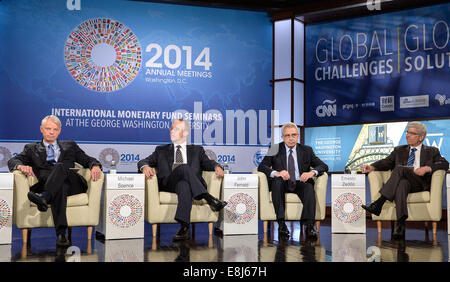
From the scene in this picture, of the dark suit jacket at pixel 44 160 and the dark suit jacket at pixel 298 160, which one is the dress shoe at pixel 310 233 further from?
the dark suit jacket at pixel 44 160

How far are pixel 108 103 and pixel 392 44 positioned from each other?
Answer: 154 inches

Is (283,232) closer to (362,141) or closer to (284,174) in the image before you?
(284,174)

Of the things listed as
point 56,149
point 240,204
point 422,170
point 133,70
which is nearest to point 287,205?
point 240,204

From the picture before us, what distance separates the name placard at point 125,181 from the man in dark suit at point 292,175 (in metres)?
1.13

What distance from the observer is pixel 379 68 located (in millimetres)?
6559

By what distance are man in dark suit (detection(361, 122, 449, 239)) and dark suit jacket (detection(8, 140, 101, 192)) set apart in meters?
2.49

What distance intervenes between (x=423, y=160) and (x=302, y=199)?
4.08ft

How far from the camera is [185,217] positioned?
392cm

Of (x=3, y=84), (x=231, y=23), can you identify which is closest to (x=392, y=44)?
(x=231, y=23)

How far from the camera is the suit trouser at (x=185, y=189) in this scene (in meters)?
3.93

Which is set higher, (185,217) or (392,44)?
(392,44)

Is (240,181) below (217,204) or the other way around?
the other way around
